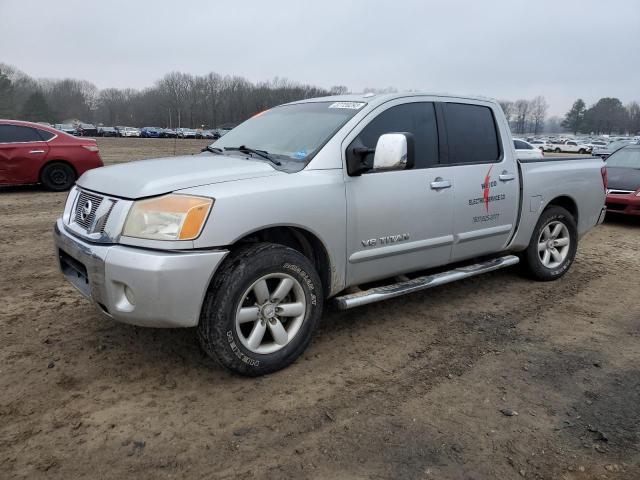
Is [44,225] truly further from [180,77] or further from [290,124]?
[180,77]

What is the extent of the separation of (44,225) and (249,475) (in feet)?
21.2

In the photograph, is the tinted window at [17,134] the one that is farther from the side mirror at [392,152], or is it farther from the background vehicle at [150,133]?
the background vehicle at [150,133]

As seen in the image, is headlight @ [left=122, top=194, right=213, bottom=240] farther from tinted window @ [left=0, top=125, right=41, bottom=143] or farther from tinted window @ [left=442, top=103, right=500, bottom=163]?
tinted window @ [left=0, top=125, right=41, bottom=143]

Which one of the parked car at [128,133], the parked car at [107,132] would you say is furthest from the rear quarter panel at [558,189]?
the parked car at [128,133]

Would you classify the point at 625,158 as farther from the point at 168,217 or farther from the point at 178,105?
the point at 178,105

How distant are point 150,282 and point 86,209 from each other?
0.92 m

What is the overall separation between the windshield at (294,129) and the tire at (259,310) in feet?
2.59

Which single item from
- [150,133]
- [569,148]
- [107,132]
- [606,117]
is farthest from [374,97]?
[606,117]

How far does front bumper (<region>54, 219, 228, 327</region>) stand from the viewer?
9.05 feet

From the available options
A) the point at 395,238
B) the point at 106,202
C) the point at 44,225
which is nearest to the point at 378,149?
the point at 395,238

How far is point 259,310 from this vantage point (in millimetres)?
3152

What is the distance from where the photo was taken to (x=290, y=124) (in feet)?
13.4

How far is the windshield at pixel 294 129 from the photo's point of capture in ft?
12.0

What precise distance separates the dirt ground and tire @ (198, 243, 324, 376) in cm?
18
